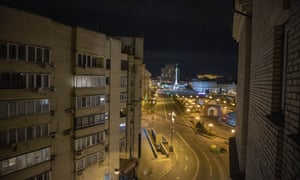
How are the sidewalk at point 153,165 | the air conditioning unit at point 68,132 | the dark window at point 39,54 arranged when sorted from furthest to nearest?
the sidewalk at point 153,165 < the air conditioning unit at point 68,132 < the dark window at point 39,54

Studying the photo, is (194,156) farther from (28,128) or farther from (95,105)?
(28,128)

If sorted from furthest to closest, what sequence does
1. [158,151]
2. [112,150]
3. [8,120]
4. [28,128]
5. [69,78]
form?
1. [158,151]
2. [112,150]
3. [69,78]
4. [28,128]
5. [8,120]

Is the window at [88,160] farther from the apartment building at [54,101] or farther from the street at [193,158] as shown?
the street at [193,158]

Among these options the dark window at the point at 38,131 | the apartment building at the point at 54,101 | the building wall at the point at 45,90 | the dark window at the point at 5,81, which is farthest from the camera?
the dark window at the point at 38,131

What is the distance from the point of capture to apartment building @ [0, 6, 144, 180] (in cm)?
1405

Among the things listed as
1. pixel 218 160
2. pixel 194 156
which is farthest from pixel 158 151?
pixel 218 160

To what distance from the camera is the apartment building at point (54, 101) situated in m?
14.0

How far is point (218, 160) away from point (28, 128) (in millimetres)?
32427

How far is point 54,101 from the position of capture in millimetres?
17156

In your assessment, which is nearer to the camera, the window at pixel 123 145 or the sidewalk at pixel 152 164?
the window at pixel 123 145

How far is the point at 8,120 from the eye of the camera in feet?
45.6

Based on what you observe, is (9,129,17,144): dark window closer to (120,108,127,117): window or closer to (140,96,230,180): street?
(120,108,127,117): window

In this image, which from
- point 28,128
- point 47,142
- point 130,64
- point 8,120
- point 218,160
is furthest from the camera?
point 218,160

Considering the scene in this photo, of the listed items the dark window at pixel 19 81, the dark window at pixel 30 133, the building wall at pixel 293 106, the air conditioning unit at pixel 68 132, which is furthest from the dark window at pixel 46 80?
the building wall at pixel 293 106
